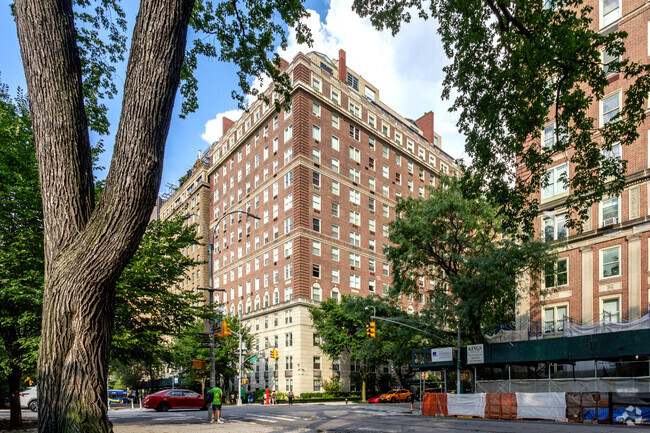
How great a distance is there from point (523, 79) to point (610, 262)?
82.1ft

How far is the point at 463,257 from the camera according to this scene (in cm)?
3256

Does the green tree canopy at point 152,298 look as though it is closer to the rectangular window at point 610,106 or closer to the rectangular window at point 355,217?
the rectangular window at point 610,106

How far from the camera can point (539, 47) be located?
1097 centimetres

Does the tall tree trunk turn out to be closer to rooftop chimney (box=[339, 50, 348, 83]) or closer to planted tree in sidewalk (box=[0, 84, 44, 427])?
planted tree in sidewalk (box=[0, 84, 44, 427])

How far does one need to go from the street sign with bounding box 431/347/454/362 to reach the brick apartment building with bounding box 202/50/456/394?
2249cm

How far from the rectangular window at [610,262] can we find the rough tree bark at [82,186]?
1331 inches

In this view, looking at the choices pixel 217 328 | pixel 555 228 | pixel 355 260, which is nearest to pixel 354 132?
pixel 355 260

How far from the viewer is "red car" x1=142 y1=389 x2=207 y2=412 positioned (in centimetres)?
3136

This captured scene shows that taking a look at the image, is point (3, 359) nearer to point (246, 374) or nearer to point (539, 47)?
point (539, 47)

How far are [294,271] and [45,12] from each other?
53.2 metres

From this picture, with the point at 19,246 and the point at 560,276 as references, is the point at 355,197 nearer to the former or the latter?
the point at 560,276

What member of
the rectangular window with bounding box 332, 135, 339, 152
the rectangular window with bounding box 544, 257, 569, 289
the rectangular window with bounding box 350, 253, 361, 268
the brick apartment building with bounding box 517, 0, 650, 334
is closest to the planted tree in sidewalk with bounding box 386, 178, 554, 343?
the rectangular window with bounding box 544, 257, 569, 289

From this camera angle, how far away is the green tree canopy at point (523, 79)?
11.2m

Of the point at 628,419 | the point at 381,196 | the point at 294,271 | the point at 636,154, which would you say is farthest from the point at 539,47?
the point at 381,196
